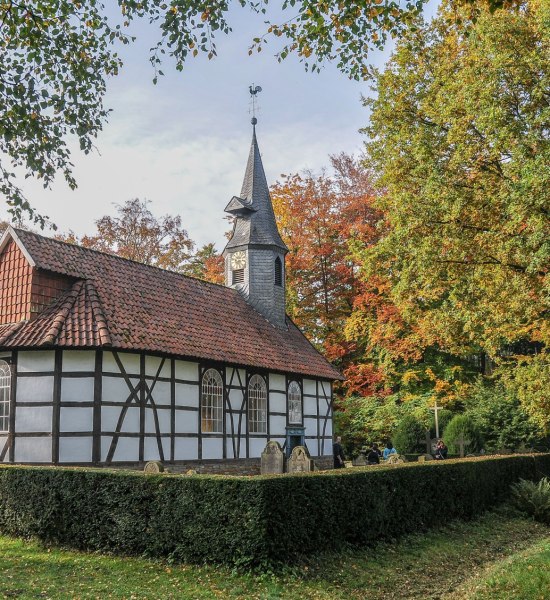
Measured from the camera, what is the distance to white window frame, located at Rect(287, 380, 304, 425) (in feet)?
83.7

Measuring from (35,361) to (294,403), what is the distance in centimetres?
1073

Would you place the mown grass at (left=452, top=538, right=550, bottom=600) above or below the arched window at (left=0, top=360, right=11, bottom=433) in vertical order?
below

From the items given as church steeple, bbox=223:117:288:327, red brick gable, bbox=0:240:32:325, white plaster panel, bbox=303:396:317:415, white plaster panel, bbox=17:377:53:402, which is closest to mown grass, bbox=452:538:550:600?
white plaster panel, bbox=17:377:53:402

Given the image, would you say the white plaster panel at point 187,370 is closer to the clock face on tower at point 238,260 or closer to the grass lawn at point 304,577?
the clock face on tower at point 238,260

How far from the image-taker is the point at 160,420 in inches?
770

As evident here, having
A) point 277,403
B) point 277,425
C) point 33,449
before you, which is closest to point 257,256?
point 277,403

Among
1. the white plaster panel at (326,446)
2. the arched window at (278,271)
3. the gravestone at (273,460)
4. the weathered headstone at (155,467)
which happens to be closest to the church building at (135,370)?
the white plaster panel at (326,446)

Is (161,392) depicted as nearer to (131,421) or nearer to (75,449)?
(131,421)

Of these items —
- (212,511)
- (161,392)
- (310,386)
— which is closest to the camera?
(212,511)

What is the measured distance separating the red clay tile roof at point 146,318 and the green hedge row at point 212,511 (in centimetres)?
621

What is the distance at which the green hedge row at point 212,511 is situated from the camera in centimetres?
988

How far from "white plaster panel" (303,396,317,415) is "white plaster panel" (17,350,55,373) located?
1114 centimetres

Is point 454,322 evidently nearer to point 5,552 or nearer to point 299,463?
point 299,463

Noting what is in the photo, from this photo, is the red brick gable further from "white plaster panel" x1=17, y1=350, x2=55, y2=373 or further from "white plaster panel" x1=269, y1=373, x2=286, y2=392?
"white plaster panel" x1=269, y1=373, x2=286, y2=392
